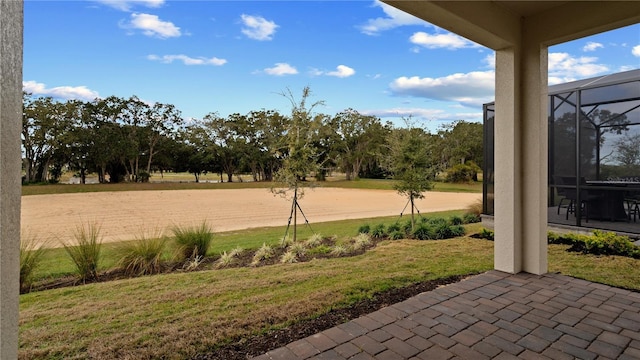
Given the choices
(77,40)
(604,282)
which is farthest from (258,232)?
(604,282)

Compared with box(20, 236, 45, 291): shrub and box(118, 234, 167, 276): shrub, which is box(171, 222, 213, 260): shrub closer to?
box(118, 234, 167, 276): shrub

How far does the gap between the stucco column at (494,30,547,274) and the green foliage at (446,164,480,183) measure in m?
20.1

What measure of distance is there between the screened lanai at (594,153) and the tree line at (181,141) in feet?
7.30

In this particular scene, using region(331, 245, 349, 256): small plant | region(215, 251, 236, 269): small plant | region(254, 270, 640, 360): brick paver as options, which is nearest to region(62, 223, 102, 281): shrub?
region(215, 251, 236, 269): small plant

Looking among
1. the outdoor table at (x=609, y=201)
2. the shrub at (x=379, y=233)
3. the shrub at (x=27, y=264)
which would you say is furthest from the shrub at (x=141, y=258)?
the outdoor table at (x=609, y=201)

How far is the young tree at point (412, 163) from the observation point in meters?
7.11

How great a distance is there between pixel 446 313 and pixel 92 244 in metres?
4.33

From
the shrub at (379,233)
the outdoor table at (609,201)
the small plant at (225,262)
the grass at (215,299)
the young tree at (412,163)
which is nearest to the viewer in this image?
the grass at (215,299)

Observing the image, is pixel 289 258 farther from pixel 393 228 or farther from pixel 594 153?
pixel 594 153

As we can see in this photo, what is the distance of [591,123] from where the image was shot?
6.20 m

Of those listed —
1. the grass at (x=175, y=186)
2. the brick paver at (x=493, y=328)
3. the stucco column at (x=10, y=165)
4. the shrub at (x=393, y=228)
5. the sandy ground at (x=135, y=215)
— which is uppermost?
the stucco column at (x=10, y=165)

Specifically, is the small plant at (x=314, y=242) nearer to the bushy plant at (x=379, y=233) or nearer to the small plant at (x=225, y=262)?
the bushy plant at (x=379, y=233)

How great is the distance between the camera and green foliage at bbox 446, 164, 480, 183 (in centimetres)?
2270

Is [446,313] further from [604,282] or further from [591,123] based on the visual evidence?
[591,123]
